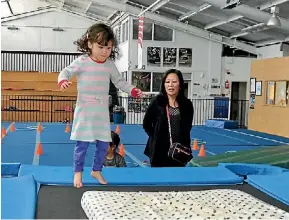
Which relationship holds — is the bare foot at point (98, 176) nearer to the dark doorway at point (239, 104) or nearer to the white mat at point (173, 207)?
the white mat at point (173, 207)

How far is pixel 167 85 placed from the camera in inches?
121

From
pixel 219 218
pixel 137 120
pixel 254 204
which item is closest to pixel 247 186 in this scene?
pixel 254 204

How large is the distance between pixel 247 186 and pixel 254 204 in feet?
2.08

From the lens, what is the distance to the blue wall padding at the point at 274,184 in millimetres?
2424

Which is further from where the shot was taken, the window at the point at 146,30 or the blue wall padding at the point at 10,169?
the window at the point at 146,30

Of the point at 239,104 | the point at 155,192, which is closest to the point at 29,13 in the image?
the point at 239,104

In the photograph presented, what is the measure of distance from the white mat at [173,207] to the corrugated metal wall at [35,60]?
15256 millimetres

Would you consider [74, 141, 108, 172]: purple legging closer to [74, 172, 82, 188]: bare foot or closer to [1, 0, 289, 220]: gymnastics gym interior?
[74, 172, 82, 188]: bare foot

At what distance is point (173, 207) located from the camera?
2014mm

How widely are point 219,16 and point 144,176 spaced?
9.77 meters

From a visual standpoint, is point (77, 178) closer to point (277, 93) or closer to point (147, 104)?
point (277, 93)

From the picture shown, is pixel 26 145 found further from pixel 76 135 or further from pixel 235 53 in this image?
pixel 235 53

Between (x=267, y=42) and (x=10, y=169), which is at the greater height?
(x=267, y=42)

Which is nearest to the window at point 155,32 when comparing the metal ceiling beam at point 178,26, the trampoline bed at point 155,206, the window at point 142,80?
the metal ceiling beam at point 178,26
